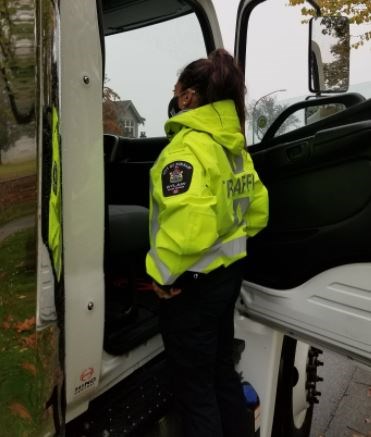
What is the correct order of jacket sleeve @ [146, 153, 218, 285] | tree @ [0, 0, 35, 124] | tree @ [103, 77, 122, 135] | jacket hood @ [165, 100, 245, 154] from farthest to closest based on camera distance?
tree @ [103, 77, 122, 135]
jacket hood @ [165, 100, 245, 154]
jacket sleeve @ [146, 153, 218, 285]
tree @ [0, 0, 35, 124]

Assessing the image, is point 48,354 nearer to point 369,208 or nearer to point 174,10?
point 369,208

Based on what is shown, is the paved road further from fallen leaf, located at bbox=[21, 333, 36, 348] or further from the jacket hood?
fallen leaf, located at bbox=[21, 333, 36, 348]

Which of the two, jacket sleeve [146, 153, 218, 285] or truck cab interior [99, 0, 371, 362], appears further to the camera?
truck cab interior [99, 0, 371, 362]

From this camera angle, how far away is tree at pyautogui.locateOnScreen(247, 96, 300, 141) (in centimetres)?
220

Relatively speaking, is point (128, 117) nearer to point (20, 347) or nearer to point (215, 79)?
point (215, 79)

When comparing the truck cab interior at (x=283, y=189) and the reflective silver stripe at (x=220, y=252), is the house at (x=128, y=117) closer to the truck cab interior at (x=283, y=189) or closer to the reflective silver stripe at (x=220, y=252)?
the truck cab interior at (x=283, y=189)

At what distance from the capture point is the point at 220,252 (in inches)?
60.0

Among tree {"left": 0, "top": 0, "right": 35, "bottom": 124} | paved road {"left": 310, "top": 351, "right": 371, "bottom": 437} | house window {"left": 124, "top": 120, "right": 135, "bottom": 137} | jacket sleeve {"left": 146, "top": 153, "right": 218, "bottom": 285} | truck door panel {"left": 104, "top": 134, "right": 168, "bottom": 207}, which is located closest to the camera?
tree {"left": 0, "top": 0, "right": 35, "bottom": 124}

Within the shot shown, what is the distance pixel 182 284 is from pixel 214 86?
2.34ft

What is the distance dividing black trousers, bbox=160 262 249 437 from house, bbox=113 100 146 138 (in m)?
0.92

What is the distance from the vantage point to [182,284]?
1.52m

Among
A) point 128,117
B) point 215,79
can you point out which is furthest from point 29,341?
point 128,117

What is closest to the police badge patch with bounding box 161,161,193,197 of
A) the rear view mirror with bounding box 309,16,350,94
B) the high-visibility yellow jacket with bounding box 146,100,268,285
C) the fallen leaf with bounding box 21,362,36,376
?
the high-visibility yellow jacket with bounding box 146,100,268,285

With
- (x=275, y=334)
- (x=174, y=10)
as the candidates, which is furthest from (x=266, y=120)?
(x=275, y=334)
